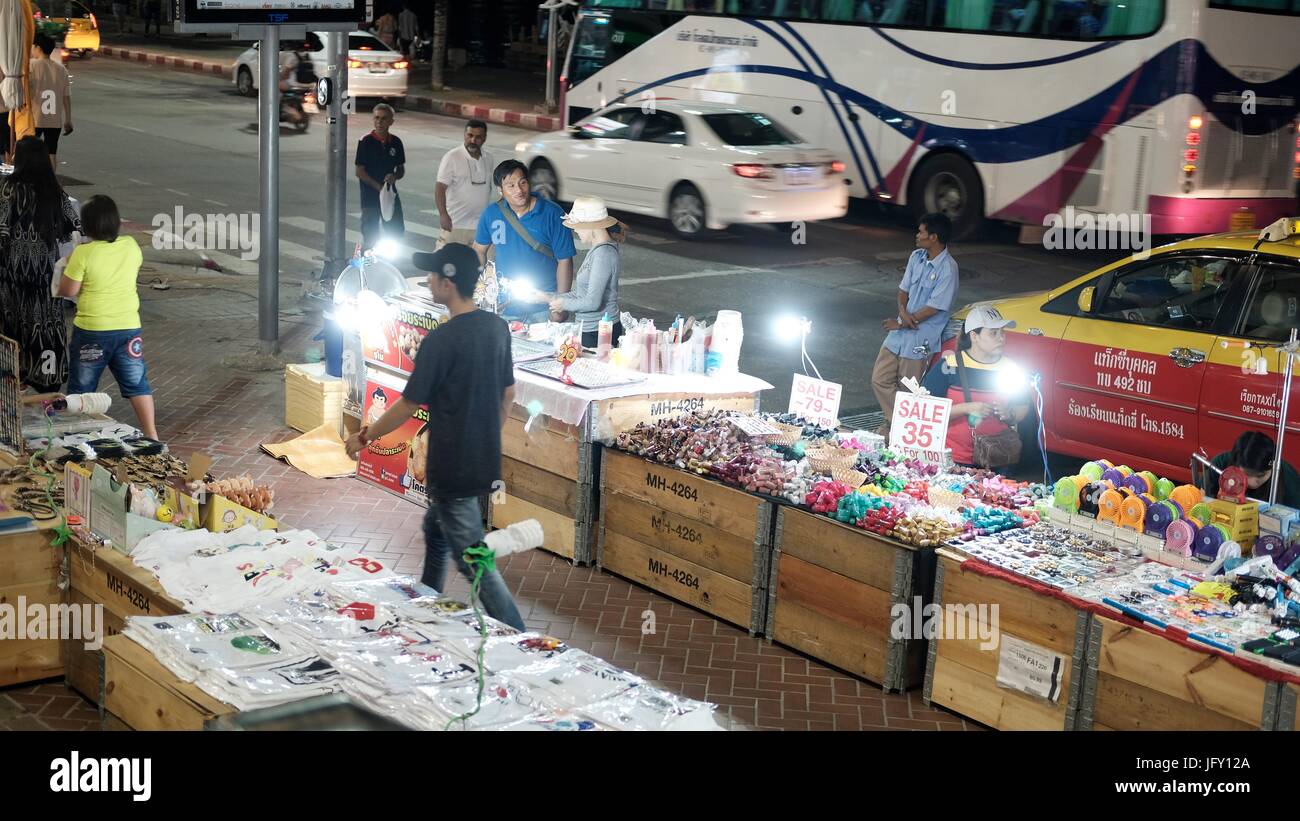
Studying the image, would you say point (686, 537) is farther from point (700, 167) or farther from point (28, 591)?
point (700, 167)

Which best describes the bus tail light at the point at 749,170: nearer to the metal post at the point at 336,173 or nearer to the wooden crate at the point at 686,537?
the metal post at the point at 336,173

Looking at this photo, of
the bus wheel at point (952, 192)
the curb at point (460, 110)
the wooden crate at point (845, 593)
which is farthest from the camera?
the curb at point (460, 110)

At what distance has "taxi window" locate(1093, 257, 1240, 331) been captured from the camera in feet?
30.8

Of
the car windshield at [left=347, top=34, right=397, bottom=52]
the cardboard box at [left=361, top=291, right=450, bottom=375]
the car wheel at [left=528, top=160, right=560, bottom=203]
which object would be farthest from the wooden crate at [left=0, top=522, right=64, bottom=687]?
the car windshield at [left=347, top=34, right=397, bottom=52]

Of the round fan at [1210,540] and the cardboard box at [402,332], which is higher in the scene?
the cardboard box at [402,332]

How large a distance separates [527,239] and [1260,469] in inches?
201

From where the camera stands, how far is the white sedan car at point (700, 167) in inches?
719

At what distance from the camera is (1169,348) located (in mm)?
9414

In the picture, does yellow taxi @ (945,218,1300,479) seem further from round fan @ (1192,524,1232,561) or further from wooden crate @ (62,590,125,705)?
wooden crate @ (62,590,125,705)

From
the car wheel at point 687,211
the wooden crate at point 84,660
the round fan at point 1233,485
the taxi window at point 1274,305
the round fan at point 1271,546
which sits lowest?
the wooden crate at point 84,660

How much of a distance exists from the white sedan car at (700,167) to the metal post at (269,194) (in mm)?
7285

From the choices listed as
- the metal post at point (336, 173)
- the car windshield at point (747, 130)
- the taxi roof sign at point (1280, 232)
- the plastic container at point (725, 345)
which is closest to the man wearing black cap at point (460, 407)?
the plastic container at point (725, 345)

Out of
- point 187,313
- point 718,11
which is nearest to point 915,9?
point 718,11

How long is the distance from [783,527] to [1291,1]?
12432 mm
